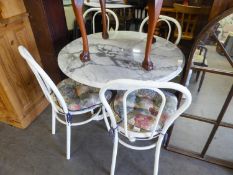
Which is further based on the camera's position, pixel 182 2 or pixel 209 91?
pixel 182 2

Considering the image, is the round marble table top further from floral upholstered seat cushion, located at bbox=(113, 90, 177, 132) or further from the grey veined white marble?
floral upholstered seat cushion, located at bbox=(113, 90, 177, 132)

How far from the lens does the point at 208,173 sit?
131 cm

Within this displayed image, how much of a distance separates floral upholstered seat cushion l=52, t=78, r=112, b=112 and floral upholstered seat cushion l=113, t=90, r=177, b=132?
0.17 meters

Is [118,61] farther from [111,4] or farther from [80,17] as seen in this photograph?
[111,4]

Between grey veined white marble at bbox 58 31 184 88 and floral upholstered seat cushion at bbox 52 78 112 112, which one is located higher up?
grey veined white marble at bbox 58 31 184 88

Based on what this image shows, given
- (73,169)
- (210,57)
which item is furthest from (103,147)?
(210,57)

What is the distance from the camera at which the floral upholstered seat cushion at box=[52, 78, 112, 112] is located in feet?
4.03

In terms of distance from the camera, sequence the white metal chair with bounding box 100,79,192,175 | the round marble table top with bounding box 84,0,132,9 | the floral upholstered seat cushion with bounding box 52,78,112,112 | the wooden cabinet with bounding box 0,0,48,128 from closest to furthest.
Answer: the white metal chair with bounding box 100,79,192,175, the floral upholstered seat cushion with bounding box 52,78,112,112, the wooden cabinet with bounding box 0,0,48,128, the round marble table top with bounding box 84,0,132,9

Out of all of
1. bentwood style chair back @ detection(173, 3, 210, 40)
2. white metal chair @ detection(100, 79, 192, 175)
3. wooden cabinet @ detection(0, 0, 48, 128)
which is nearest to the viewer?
white metal chair @ detection(100, 79, 192, 175)

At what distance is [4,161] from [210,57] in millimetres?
1674

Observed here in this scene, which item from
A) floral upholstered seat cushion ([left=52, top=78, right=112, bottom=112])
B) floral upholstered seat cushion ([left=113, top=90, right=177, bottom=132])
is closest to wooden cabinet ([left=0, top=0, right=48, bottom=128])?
floral upholstered seat cushion ([left=52, top=78, right=112, bottom=112])

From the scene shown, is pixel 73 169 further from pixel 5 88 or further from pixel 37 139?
pixel 5 88

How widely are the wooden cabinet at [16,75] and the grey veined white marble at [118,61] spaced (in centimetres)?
46

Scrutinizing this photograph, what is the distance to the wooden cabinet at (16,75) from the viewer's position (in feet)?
4.46
